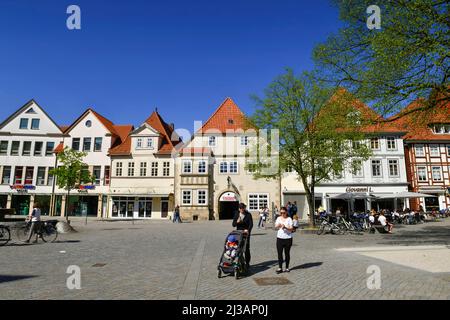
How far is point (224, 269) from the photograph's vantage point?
26.0 ft

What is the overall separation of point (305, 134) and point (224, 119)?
2009 centimetres

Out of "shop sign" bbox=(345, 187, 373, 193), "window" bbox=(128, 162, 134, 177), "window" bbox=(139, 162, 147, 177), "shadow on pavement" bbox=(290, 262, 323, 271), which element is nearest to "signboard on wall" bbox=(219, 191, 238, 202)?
"window" bbox=(139, 162, 147, 177)

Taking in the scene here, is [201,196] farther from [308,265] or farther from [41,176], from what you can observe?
[308,265]

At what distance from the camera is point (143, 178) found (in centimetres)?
4003

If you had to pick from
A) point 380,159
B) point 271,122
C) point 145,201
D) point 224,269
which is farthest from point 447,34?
point 145,201

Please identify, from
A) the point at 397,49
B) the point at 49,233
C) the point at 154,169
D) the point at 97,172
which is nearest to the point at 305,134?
the point at 397,49

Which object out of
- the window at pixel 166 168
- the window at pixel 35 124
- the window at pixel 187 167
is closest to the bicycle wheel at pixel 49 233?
the window at pixel 187 167

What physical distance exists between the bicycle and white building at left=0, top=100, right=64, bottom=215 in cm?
2814

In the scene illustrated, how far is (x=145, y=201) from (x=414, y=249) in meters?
32.4

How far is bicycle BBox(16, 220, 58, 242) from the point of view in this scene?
50.9 ft

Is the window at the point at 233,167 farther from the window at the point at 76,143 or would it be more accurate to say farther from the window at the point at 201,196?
the window at the point at 76,143

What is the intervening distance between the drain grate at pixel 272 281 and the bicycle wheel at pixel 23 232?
12908 mm

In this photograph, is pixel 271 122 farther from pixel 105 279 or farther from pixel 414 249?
pixel 105 279

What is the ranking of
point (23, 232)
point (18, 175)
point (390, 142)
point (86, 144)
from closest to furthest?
point (23, 232), point (390, 142), point (18, 175), point (86, 144)
